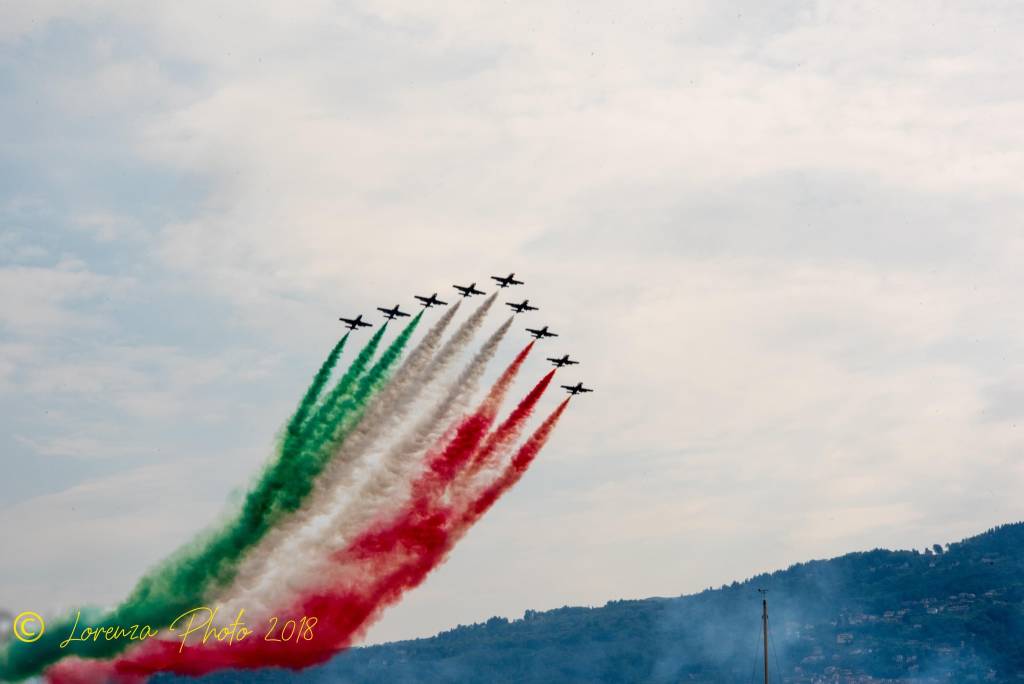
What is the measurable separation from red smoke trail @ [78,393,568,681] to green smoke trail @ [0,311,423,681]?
3284 millimetres

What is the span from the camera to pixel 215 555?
126 meters

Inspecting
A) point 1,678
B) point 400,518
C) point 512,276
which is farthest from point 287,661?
point 512,276

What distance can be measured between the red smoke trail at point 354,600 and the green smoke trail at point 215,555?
10.8 feet

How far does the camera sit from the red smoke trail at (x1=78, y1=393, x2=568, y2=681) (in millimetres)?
125062

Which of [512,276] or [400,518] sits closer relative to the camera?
[400,518]

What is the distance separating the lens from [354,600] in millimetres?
126312

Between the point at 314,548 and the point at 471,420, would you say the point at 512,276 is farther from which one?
the point at 314,548

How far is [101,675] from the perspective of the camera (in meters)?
127

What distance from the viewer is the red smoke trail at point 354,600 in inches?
4924

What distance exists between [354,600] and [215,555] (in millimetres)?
12146

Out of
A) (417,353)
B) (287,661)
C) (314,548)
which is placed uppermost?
(417,353)

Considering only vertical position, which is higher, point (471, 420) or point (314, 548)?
point (471, 420)

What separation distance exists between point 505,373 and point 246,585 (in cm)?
2870

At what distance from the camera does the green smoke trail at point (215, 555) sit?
125250 millimetres
